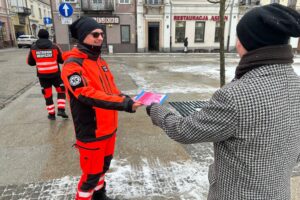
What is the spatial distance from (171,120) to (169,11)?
2508 centimetres

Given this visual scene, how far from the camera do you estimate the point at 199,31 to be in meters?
26.0

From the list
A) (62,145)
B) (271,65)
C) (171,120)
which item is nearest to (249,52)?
(271,65)

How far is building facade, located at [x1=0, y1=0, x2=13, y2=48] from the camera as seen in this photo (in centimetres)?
3200

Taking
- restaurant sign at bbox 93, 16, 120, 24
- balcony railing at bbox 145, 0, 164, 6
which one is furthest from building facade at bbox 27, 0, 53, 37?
balcony railing at bbox 145, 0, 164, 6

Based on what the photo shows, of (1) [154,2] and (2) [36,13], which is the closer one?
(1) [154,2]

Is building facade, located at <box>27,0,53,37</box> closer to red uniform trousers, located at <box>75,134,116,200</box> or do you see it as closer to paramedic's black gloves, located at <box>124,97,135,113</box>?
red uniform trousers, located at <box>75,134,116,200</box>

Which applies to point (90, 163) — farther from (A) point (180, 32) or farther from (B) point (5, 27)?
(B) point (5, 27)

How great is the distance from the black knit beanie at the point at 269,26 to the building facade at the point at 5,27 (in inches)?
1413

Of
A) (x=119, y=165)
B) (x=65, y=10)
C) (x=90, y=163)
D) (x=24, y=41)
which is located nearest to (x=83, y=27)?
(x=90, y=163)

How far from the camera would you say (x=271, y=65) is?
3.96ft

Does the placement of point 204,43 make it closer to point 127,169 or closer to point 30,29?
point 127,169

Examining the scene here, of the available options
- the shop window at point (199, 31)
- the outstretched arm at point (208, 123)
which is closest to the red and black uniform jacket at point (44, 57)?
the outstretched arm at point (208, 123)

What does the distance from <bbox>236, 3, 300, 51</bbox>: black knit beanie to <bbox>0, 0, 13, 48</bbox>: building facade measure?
118 ft

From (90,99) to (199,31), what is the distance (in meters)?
25.5
